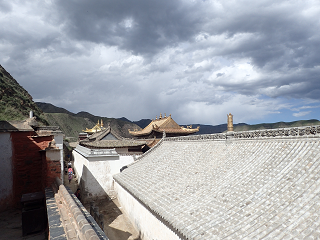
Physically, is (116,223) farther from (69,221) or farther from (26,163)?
(69,221)

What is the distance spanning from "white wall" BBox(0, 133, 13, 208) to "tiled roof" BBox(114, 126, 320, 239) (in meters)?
4.88

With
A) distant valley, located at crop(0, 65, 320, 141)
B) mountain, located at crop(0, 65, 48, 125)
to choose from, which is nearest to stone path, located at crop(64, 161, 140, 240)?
distant valley, located at crop(0, 65, 320, 141)

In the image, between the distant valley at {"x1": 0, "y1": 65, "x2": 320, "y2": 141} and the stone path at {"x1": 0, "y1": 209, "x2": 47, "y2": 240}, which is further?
the distant valley at {"x1": 0, "y1": 65, "x2": 320, "y2": 141}

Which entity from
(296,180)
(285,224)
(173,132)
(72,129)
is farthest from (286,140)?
(72,129)

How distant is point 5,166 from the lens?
7.53 metres

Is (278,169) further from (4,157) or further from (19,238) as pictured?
(4,157)

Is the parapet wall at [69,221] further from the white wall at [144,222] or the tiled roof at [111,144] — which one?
the tiled roof at [111,144]

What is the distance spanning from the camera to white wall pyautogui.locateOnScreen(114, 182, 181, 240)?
6812 mm

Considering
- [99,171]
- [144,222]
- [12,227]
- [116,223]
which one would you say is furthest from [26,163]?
[99,171]

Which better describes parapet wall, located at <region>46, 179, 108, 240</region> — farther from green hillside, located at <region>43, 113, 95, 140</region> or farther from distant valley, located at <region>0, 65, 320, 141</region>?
green hillside, located at <region>43, 113, 95, 140</region>

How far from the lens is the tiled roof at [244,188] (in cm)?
451

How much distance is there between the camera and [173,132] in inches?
976

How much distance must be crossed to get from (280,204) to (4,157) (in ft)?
29.5

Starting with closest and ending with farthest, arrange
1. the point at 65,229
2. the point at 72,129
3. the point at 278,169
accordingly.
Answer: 1. the point at 65,229
2. the point at 278,169
3. the point at 72,129
